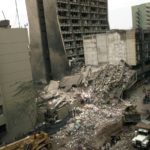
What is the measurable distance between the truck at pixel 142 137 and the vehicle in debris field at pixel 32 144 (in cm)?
739

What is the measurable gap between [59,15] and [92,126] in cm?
2926

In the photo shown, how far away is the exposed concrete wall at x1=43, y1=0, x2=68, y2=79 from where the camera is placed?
51.7m

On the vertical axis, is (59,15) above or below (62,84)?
above

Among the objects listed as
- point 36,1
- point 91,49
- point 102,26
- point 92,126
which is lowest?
point 92,126

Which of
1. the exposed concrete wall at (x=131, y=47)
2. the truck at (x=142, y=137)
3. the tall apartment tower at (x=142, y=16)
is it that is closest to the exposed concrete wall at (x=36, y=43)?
the exposed concrete wall at (x=131, y=47)

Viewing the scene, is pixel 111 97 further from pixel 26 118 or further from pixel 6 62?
pixel 6 62

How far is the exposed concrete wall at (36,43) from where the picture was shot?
53.2m

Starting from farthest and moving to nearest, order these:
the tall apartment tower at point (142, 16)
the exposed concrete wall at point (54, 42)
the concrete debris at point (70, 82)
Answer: the tall apartment tower at point (142, 16)
the exposed concrete wall at point (54, 42)
the concrete debris at point (70, 82)

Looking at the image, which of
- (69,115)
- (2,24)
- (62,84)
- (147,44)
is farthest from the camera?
(147,44)

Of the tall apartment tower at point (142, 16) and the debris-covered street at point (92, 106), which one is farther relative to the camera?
the tall apartment tower at point (142, 16)

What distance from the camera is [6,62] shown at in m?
27.5

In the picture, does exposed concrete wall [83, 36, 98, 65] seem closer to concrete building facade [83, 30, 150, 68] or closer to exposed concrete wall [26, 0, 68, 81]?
concrete building facade [83, 30, 150, 68]

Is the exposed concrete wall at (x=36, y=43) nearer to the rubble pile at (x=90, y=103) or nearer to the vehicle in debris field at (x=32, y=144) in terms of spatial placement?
the rubble pile at (x=90, y=103)

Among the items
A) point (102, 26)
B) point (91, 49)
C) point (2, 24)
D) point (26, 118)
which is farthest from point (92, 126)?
point (102, 26)
